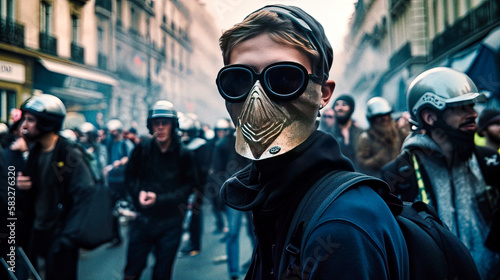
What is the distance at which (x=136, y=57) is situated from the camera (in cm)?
1082

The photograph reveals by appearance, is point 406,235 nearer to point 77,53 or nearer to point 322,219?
point 322,219

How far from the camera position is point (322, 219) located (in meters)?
0.82

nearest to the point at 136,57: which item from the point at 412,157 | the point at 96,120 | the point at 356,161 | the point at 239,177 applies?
the point at 96,120

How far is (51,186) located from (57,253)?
0.58 metres

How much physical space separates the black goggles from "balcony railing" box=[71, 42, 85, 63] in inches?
405

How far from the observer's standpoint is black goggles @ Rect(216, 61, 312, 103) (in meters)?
1.09

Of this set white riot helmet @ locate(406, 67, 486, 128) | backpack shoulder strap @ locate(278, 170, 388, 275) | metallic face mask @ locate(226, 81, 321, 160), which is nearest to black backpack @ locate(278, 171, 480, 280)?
backpack shoulder strap @ locate(278, 170, 388, 275)

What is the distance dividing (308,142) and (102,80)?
13.4m

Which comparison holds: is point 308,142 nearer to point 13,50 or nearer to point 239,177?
point 239,177

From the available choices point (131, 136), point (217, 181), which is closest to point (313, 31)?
point (217, 181)

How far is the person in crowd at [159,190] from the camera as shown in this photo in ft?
11.4

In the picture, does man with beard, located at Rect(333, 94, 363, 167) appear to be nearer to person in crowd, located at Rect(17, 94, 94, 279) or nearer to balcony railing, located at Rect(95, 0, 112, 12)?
person in crowd, located at Rect(17, 94, 94, 279)

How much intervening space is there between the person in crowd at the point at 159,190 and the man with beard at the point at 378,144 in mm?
2056

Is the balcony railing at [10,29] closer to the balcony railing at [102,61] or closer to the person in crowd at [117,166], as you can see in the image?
the person in crowd at [117,166]
